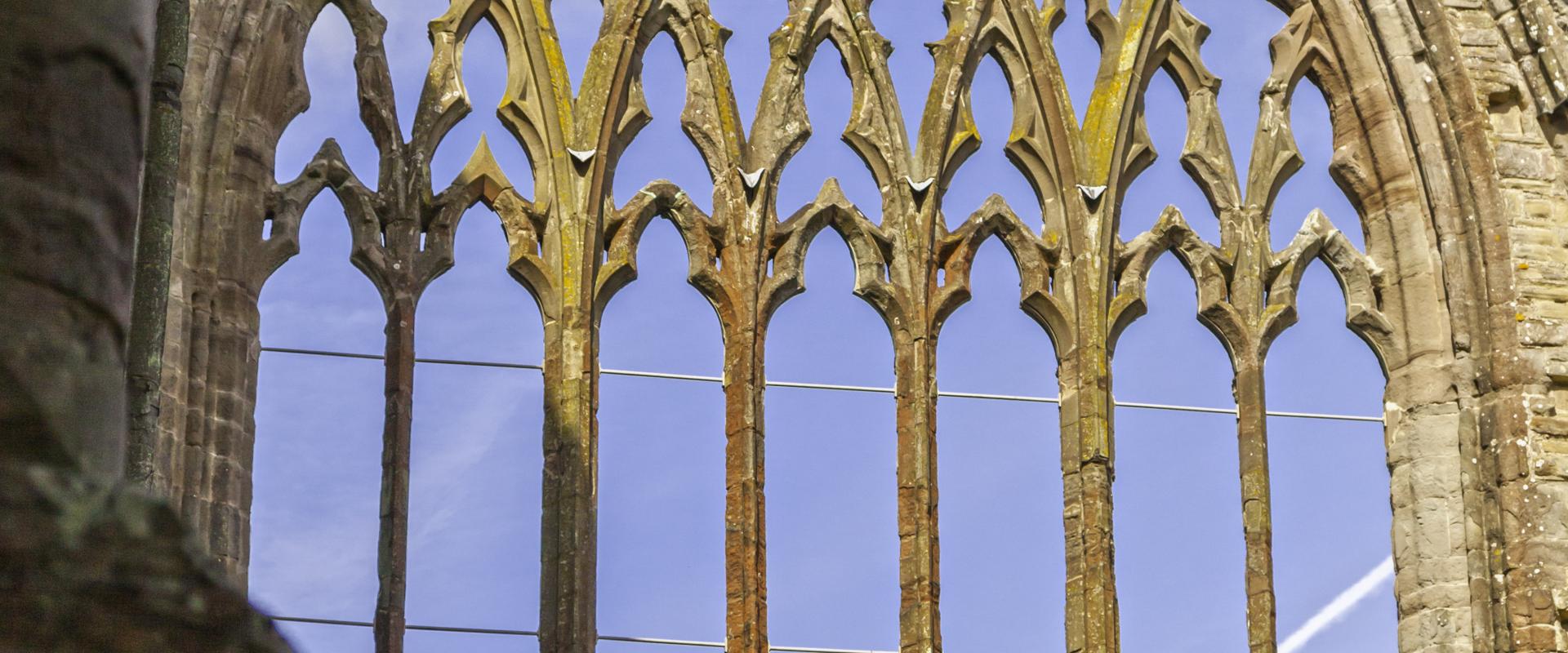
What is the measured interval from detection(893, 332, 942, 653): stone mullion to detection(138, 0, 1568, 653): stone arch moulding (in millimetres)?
14

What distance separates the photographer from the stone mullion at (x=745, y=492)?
1015cm

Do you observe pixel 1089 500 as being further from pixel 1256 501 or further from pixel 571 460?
pixel 571 460

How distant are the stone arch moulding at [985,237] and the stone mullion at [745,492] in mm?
15

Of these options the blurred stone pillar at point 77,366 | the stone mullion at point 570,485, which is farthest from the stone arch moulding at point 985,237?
the blurred stone pillar at point 77,366

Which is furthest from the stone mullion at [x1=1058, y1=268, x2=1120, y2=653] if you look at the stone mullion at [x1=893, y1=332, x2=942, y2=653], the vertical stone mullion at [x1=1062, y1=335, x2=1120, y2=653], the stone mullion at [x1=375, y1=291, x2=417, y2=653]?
the stone mullion at [x1=375, y1=291, x2=417, y2=653]

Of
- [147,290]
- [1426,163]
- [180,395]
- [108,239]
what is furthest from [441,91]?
[108,239]

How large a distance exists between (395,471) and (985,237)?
2.96m

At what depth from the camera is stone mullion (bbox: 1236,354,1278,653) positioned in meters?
10.7

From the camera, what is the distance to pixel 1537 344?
11.1 meters

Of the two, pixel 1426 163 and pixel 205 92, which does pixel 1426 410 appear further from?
pixel 205 92

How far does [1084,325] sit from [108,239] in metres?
9.32

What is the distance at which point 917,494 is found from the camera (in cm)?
1054

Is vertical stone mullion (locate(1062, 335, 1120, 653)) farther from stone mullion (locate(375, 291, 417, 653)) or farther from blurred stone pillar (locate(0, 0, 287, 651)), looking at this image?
blurred stone pillar (locate(0, 0, 287, 651))

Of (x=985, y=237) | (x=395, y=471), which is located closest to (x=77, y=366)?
(x=395, y=471)
